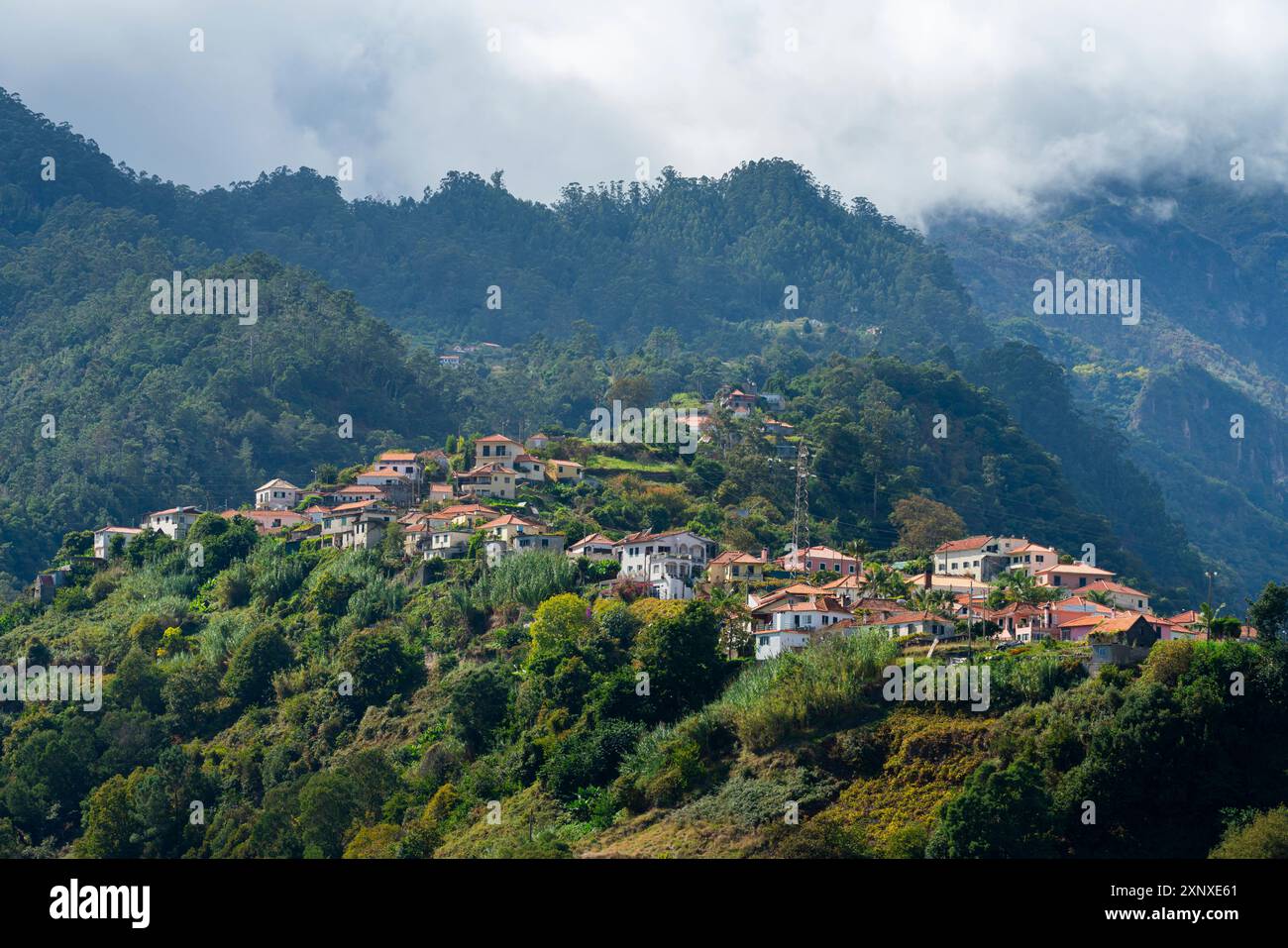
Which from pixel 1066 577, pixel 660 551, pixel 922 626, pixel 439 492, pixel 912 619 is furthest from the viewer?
pixel 439 492

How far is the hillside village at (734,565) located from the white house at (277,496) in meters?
0.09

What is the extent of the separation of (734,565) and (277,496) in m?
34.0

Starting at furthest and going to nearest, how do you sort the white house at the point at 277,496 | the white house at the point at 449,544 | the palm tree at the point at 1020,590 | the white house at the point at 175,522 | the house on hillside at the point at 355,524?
the white house at the point at 277,496 → the white house at the point at 175,522 → the house on hillside at the point at 355,524 → the white house at the point at 449,544 → the palm tree at the point at 1020,590

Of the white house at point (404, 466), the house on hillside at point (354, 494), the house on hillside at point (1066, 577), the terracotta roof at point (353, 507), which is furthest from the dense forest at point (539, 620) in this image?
the house on hillside at point (1066, 577)

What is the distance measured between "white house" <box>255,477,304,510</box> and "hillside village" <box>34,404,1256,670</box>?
0.09 metres

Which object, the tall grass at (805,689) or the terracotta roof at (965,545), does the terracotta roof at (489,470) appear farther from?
the tall grass at (805,689)

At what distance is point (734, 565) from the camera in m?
78.6

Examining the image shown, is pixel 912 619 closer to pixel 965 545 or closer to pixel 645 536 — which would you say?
pixel 645 536

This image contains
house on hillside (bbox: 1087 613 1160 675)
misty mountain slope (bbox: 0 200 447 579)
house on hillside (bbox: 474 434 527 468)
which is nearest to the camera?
house on hillside (bbox: 1087 613 1160 675)

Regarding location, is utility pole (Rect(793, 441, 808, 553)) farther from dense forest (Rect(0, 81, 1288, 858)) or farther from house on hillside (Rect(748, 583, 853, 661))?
house on hillside (Rect(748, 583, 853, 661))

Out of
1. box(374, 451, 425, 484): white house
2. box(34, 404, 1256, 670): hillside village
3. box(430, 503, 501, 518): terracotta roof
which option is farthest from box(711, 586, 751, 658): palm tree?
box(374, 451, 425, 484): white house

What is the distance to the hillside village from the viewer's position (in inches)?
2623

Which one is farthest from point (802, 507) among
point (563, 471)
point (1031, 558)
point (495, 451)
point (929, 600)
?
point (929, 600)

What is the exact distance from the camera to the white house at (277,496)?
4040 inches
